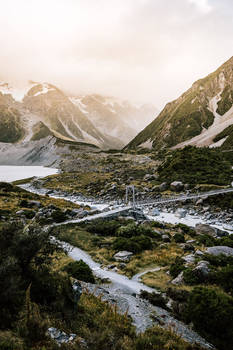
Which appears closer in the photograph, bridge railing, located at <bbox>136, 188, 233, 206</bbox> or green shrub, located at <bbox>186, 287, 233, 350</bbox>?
green shrub, located at <bbox>186, 287, 233, 350</bbox>

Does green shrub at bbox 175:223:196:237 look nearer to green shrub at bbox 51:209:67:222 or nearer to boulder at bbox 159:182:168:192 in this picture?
green shrub at bbox 51:209:67:222

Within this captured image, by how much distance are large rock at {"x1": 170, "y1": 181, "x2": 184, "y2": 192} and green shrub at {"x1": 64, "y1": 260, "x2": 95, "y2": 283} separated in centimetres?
3304

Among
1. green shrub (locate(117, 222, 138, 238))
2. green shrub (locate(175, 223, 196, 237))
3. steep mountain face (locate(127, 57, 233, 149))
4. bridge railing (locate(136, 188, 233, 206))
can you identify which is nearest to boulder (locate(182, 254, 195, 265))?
green shrub (locate(117, 222, 138, 238))

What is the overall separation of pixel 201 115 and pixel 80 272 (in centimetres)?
17861

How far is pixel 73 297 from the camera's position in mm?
8914

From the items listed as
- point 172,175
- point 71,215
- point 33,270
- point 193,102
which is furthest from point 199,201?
point 193,102

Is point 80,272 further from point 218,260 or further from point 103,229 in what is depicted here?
point 103,229

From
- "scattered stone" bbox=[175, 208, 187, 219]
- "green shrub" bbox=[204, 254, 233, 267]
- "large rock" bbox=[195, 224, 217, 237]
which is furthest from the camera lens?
"scattered stone" bbox=[175, 208, 187, 219]

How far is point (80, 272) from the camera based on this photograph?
44.1ft

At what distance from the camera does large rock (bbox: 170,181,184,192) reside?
145ft

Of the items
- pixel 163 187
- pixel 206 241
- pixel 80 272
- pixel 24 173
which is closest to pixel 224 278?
pixel 80 272

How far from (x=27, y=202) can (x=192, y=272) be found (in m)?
27.5

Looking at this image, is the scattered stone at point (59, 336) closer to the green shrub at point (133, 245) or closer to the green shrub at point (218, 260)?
the green shrub at point (218, 260)

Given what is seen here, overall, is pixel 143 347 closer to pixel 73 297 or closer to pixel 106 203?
pixel 73 297
